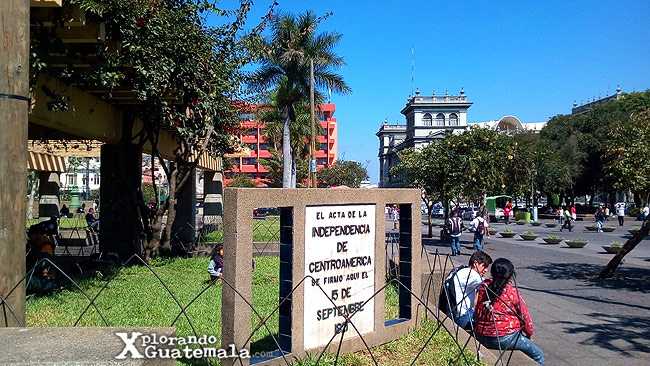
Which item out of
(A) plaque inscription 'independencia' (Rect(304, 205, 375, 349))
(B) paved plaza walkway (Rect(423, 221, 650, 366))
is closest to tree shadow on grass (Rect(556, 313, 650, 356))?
(B) paved plaza walkway (Rect(423, 221, 650, 366))

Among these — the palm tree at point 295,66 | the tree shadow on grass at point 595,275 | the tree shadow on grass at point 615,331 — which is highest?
the palm tree at point 295,66

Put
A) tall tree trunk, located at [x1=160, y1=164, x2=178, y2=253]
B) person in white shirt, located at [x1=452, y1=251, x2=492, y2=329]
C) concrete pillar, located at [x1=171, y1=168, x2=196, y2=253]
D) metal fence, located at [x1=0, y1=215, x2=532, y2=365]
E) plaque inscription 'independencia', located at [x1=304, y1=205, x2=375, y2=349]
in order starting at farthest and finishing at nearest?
concrete pillar, located at [x1=171, y1=168, x2=196, y2=253]
tall tree trunk, located at [x1=160, y1=164, x2=178, y2=253]
person in white shirt, located at [x1=452, y1=251, x2=492, y2=329]
plaque inscription 'independencia', located at [x1=304, y1=205, x2=375, y2=349]
metal fence, located at [x1=0, y1=215, x2=532, y2=365]

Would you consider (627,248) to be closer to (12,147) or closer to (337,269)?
(337,269)

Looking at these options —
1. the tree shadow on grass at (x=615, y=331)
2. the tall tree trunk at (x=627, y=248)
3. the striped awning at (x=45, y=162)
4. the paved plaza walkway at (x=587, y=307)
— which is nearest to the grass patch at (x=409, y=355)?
the paved plaza walkway at (x=587, y=307)

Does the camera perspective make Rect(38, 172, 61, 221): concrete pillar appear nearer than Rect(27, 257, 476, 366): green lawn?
No

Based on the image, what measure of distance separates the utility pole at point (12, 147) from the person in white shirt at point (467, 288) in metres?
4.19

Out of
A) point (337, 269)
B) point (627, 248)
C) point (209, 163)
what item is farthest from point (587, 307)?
point (209, 163)

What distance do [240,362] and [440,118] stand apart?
105950mm

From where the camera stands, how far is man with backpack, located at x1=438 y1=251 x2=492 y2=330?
618cm

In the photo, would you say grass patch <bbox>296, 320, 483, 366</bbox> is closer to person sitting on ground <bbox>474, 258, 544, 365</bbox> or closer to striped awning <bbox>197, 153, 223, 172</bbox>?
person sitting on ground <bbox>474, 258, 544, 365</bbox>

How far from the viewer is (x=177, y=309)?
7656 millimetres

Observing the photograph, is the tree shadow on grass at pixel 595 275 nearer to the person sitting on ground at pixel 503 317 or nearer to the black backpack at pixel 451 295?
the black backpack at pixel 451 295

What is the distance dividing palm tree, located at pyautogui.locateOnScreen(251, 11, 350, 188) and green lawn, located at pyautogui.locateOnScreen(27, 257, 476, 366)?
16802mm

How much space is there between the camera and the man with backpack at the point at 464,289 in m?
6.18
